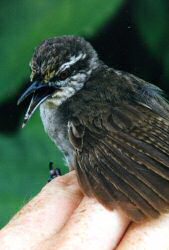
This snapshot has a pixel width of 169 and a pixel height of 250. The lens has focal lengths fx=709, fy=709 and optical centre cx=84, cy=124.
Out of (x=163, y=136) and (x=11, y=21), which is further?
(x=11, y=21)

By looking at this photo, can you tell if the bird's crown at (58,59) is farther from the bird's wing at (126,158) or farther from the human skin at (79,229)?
the human skin at (79,229)

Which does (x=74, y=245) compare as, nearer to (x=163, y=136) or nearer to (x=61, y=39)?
(x=163, y=136)

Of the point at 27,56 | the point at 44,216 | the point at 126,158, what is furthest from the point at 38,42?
the point at 44,216

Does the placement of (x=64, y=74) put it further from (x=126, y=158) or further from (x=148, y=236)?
(x=148, y=236)

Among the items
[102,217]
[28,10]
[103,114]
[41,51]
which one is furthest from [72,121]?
[28,10]

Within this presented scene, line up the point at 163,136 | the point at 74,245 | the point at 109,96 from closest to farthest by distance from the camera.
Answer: the point at 74,245 → the point at 163,136 → the point at 109,96

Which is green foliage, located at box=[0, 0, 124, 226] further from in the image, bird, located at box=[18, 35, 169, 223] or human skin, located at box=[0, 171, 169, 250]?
human skin, located at box=[0, 171, 169, 250]
